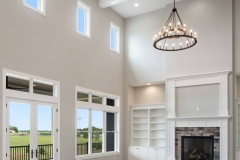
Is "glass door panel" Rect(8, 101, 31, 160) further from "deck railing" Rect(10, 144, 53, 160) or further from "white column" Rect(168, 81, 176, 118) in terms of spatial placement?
"white column" Rect(168, 81, 176, 118)

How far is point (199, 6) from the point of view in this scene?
9930 millimetres

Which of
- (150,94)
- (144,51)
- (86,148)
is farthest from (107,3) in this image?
(86,148)

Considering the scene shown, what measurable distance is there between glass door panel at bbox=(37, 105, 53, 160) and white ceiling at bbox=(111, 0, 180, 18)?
5581 millimetres

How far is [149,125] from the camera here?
11.1 metres

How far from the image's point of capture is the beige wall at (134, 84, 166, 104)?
37.2 feet

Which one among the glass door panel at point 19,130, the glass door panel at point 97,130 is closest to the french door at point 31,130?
the glass door panel at point 19,130

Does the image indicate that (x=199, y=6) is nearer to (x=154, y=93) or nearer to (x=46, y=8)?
(x=154, y=93)

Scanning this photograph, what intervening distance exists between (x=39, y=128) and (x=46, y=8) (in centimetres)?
359

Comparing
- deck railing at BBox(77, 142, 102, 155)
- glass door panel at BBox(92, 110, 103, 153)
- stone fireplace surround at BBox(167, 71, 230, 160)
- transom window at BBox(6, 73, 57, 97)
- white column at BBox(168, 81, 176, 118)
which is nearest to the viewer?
transom window at BBox(6, 73, 57, 97)

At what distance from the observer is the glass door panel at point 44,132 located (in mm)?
7234

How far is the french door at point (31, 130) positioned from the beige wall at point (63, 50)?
429 mm

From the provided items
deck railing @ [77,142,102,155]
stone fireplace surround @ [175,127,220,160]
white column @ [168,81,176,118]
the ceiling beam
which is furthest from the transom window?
stone fireplace surround @ [175,127,220,160]

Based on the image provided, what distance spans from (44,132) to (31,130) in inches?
18.9

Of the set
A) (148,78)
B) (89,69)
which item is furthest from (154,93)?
(89,69)
